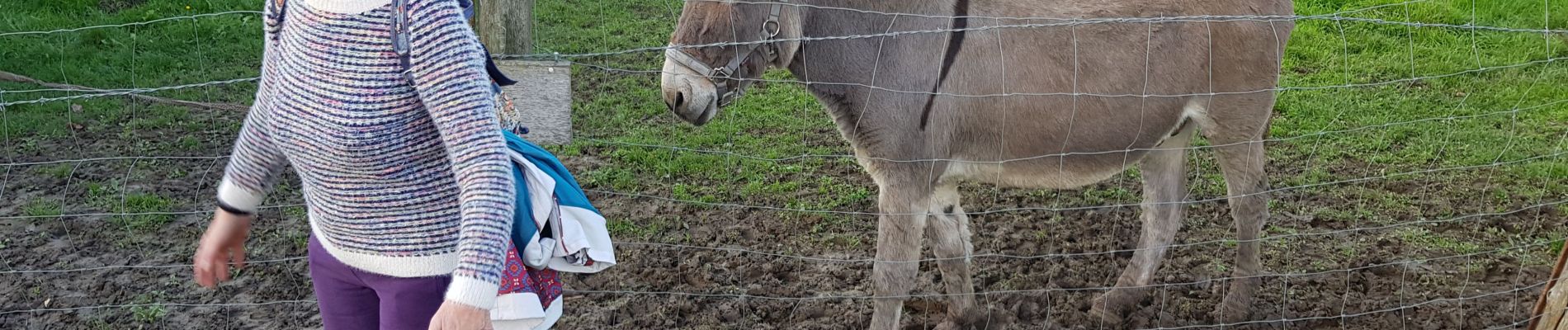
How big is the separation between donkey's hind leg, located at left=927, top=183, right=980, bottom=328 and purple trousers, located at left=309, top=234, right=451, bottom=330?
2064mm

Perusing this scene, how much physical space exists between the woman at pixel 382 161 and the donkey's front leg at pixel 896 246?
1.75 meters

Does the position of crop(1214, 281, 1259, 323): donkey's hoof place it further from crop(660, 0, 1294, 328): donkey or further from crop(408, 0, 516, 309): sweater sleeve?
crop(408, 0, 516, 309): sweater sleeve

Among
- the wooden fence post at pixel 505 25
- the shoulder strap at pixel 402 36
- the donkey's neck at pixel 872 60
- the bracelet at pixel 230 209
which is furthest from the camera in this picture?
the wooden fence post at pixel 505 25

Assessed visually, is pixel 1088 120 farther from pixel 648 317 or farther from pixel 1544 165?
pixel 1544 165

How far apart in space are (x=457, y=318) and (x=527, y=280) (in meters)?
0.41

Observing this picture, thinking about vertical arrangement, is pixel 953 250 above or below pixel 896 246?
below

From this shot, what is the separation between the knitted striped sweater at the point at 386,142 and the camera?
1.81m

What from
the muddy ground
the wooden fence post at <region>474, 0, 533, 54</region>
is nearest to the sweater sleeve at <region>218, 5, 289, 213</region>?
the muddy ground

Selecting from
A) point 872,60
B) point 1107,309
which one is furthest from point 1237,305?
point 872,60

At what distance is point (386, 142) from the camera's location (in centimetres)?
193

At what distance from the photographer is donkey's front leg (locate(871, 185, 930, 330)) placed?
3.55m

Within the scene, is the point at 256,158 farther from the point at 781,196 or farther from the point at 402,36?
the point at 781,196

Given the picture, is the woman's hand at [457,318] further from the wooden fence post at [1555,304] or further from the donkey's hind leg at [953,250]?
the wooden fence post at [1555,304]

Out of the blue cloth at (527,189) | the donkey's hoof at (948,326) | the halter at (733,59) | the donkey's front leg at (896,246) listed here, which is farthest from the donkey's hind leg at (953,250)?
the blue cloth at (527,189)
